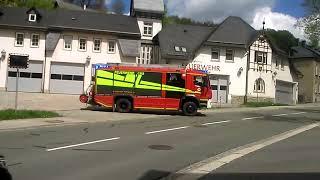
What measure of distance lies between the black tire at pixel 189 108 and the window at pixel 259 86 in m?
24.4

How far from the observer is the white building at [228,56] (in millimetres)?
53344

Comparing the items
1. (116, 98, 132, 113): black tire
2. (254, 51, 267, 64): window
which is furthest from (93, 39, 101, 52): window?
(116, 98, 132, 113): black tire

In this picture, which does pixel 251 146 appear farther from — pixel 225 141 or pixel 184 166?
pixel 184 166

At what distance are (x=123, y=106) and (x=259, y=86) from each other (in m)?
27.2

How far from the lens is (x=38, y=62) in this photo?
5009cm

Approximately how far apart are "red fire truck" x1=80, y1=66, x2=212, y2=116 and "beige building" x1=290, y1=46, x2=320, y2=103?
4539cm

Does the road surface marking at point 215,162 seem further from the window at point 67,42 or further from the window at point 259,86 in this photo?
the window at point 259,86

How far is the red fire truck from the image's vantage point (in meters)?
32.4

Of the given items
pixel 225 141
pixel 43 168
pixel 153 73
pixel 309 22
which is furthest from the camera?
pixel 309 22

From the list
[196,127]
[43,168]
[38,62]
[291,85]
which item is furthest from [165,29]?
[43,168]

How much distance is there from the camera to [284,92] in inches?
2483

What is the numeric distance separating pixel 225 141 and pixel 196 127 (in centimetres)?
532

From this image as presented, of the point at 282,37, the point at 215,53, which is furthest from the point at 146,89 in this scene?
the point at 282,37

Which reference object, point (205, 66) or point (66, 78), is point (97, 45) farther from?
point (205, 66)
